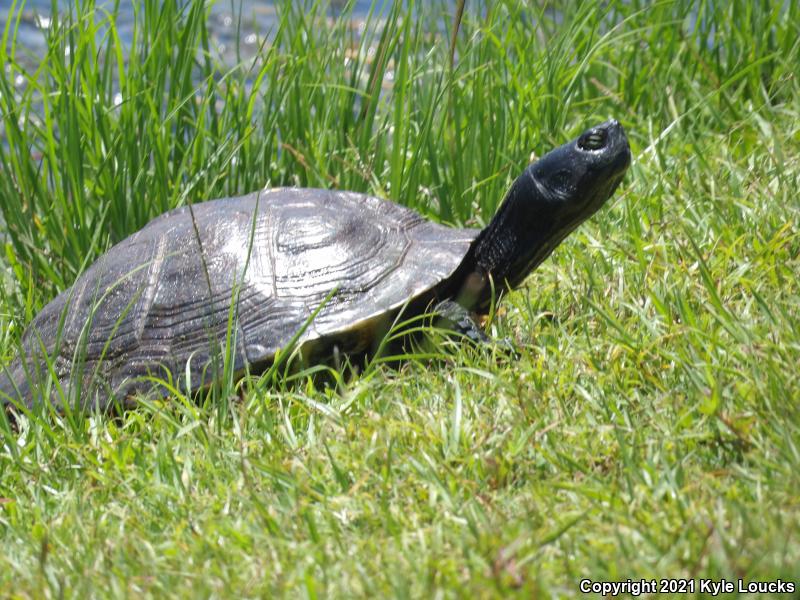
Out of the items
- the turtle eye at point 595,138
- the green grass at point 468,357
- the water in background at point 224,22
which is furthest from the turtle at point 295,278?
the water in background at point 224,22

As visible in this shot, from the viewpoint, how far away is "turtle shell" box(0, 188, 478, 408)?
3.04 metres

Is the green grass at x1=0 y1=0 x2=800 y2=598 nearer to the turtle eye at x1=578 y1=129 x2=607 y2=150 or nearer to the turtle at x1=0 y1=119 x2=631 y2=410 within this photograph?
the turtle at x1=0 y1=119 x2=631 y2=410

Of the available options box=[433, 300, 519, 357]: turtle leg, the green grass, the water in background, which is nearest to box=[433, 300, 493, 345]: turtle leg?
box=[433, 300, 519, 357]: turtle leg

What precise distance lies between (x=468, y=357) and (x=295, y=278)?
0.62 m

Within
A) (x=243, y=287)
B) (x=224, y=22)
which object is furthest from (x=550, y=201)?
(x=224, y=22)

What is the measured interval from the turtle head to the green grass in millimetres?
168

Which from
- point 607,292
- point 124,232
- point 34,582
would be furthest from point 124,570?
point 124,232

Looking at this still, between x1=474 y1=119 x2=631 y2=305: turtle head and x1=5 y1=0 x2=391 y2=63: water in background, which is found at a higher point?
x1=474 y1=119 x2=631 y2=305: turtle head

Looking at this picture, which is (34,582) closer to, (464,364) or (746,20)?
(464,364)

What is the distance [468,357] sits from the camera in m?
2.90

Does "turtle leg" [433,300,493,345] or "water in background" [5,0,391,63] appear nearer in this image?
"turtle leg" [433,300,493,345]

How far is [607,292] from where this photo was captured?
312 cm

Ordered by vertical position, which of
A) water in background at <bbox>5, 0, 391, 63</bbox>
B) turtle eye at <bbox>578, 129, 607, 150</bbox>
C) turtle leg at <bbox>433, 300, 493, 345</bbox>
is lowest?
water in background at <bbox>5, 0, 391, 63</bbox>

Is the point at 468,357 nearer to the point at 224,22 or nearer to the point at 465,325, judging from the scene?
the point at 465,325
